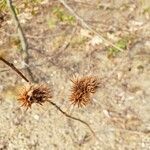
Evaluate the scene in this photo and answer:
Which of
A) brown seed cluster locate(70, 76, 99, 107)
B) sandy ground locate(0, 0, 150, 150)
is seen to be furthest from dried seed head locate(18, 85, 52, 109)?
sandy ground locate(0, 0, 150, 150)

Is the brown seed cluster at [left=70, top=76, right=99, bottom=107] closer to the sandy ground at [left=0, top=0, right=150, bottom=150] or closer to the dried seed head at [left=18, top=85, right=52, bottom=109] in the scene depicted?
the dried seed head at [left=18, top=85, right=52, bottom=109]

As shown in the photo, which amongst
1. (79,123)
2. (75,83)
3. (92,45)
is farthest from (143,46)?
(75,83)

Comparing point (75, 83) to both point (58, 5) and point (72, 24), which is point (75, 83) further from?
point (58, 5)

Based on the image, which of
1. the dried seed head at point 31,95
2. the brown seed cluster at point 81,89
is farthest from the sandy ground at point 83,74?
the dried seed head at point 31,95

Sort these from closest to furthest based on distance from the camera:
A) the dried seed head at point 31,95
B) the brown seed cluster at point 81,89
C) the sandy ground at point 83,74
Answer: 1. the dried seed head at point 31,95
2. the brown seed cluster at point 81,89
3. the sandy ground at point 83,74

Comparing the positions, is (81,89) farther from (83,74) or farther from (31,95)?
(83,74)

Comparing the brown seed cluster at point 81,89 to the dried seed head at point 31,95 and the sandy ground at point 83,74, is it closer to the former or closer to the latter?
the dried seed head at point 31,95

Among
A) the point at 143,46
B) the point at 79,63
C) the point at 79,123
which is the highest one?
the point at 143,46

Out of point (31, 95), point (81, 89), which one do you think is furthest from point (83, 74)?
point (31, 95)
